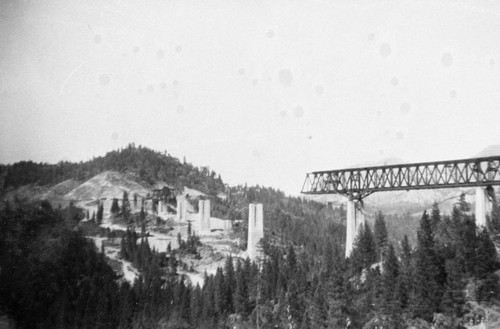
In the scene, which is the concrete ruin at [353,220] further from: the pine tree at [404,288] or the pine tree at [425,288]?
the pine tree at [425,288]

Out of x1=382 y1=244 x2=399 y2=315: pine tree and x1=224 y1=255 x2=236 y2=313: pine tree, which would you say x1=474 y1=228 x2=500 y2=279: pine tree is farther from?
x1=224 y1=255 x2=236 y2=313: pine tree

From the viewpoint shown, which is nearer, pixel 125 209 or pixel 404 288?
pixel 404 288

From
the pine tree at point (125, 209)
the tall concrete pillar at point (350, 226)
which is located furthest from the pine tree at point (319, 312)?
the pine tree at point (125, 209)

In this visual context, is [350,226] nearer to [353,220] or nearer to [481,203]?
[353,220]

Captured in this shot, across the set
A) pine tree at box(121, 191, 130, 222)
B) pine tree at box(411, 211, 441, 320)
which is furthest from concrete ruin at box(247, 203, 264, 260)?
pine tree at box(411, 211, 441, 320)

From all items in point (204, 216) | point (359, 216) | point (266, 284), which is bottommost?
point (266, 284)

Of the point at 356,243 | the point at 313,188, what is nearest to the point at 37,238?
the point at 313,188

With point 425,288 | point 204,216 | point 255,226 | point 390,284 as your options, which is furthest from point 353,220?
point 204,216

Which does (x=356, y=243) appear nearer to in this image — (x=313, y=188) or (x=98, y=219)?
(x=313, y=188)
